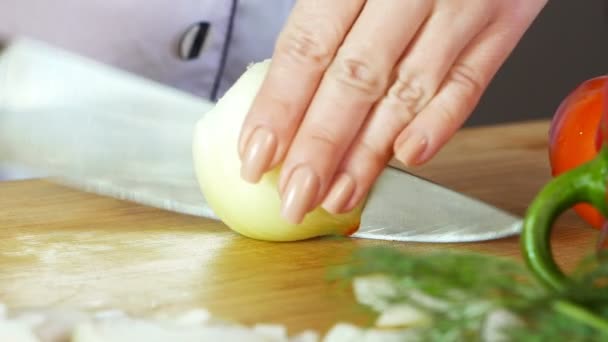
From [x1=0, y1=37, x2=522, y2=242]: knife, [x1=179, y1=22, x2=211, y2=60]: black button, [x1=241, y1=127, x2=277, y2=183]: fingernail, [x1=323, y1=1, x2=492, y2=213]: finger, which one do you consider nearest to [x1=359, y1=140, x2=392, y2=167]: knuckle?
[x1=323, y1=1, x2=492, y2=213]: finger

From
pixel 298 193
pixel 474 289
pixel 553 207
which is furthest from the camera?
pixel 298 193

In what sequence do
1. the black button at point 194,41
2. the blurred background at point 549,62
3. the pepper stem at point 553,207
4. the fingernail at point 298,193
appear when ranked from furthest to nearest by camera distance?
the blurred background at point 549,62, the black button at point 194,41, the fingernail at point 298,193, the pepper stem at point 553,207

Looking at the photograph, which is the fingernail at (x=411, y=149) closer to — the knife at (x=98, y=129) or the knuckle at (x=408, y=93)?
the knuckle at (x=408, y=93)

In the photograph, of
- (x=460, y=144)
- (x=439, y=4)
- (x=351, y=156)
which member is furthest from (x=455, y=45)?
(x=460, y=144)

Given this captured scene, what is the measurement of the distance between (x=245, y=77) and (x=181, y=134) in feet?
0.57

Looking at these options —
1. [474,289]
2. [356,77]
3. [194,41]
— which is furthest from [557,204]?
[194,41]

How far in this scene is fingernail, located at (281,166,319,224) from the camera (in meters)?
A: 0.86

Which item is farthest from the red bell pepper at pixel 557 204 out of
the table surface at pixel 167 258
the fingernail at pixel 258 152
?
the fingernail at pixel 258 152

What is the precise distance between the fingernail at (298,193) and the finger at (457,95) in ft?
0.36

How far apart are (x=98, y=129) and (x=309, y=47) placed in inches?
12.4

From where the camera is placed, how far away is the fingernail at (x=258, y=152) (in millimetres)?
865

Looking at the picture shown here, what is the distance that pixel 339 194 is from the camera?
0.89 metres

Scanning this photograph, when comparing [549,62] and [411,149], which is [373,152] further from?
[549,62]

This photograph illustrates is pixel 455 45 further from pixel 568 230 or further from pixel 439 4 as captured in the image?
pixel 568 230
